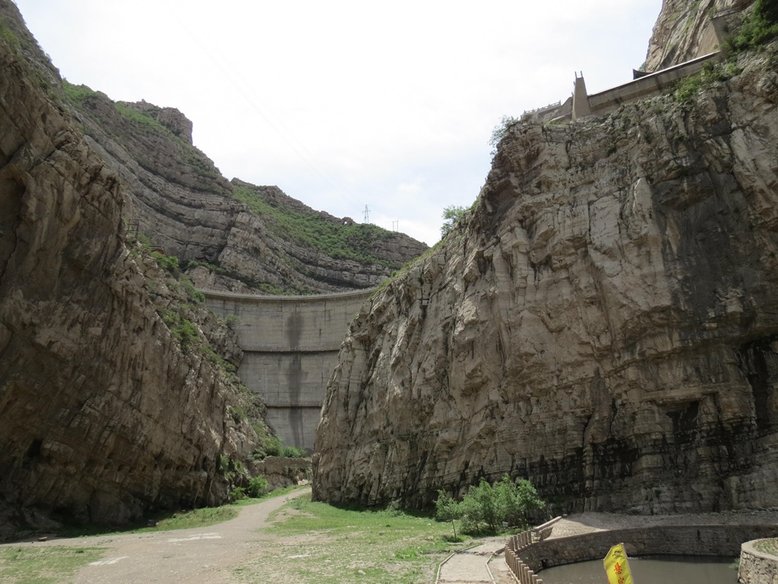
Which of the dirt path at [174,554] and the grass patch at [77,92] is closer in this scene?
the dirt path at [174,554]

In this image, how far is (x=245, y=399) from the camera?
6669 cm

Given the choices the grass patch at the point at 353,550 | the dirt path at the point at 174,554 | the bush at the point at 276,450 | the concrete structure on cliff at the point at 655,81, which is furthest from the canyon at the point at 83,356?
the concrete structure on cliff at the point at 655,81

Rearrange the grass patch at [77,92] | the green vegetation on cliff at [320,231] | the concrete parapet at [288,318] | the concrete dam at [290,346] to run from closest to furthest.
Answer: the concrete dam at [290,346] → the concrete parapet at [288,318] → the grass patch at [77,92] → the green vegetation on cliff at [320,231]

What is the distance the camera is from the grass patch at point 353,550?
14.5 m

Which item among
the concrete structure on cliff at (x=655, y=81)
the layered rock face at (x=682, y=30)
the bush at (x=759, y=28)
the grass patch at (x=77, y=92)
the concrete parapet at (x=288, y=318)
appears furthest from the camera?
the grass patch at (x=77, y=92)

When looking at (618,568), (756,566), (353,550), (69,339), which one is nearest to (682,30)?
(756,566)

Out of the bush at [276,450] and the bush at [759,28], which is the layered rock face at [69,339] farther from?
the bush at [759,28]

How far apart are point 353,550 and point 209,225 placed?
76598mm

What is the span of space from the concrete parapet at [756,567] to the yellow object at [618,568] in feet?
19.0

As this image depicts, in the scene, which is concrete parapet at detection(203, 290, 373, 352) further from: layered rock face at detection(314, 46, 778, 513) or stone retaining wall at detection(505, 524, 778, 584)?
stone retaining wall at detection(505, 524, 778, 584)

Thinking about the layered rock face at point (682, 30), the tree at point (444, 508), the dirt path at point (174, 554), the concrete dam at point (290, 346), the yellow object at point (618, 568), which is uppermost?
the layered rock face at point (682, 30)

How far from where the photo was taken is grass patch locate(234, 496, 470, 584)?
571 inches

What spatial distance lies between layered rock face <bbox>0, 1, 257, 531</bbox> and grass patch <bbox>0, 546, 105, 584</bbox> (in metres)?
6.35

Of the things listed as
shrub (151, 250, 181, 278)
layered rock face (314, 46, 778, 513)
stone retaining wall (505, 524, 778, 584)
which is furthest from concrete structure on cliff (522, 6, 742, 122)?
shrub (151, 250, 181, 278)
